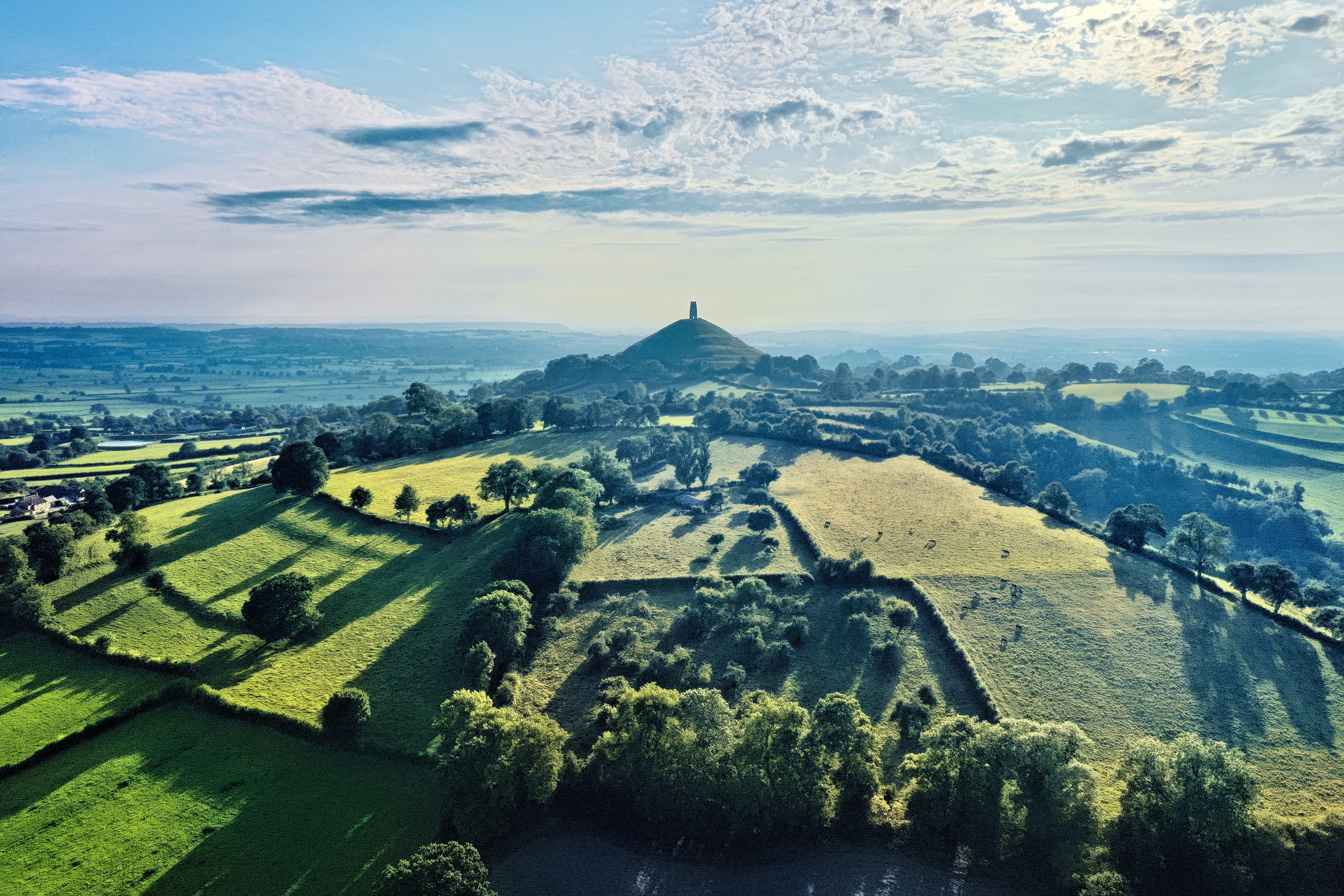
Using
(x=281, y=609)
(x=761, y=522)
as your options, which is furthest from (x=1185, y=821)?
(x=281, y=609)

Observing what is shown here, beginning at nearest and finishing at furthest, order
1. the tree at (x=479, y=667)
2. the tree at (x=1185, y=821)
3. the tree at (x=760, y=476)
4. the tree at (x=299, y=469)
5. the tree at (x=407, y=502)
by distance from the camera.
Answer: the tree at (x=1185, y=821) → the tree at (x=479, y=667) → the tree at (x=407, y=502) → the tree at (x=299, y=469) → the tree at (x=760, y=476)

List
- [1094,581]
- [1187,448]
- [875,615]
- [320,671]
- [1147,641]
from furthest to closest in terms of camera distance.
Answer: [1187,448] → [1094,581] → [875,615] → [1147,641] → [320,671]

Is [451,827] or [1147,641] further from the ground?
[1147,641]

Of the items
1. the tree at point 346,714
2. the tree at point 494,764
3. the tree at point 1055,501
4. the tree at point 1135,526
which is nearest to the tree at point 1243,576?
the tree at point 1135,526

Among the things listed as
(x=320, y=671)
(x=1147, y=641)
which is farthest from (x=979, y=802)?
(x=320, y=671)

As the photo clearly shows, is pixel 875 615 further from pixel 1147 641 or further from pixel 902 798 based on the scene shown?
pixel 1147 641

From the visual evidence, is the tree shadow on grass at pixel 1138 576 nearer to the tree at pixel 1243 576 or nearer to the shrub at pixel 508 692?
the tree at pixel 1243 576
